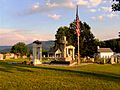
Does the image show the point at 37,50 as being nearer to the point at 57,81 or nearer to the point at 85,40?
the point at 57,81

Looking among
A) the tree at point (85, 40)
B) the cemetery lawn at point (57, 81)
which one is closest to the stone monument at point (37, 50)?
the cemetery lawn at point (57, 81)

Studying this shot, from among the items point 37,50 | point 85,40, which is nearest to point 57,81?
point 37,50

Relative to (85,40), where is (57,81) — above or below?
below

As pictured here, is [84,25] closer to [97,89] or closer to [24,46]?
[24,46]

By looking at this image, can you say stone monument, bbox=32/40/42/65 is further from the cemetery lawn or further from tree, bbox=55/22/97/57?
tree, bbox=55/22/97/57

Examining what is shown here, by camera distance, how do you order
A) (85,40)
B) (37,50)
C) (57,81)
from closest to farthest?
(57,81) < (37,50) < (85,40)

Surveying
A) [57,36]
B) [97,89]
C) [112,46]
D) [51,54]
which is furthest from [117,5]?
[112,46]

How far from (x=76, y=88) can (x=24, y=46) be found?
11344 centimetres

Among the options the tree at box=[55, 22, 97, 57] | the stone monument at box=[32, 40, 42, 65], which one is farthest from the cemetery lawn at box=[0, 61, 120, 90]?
the tree at box=[55, 22, 97, 57]

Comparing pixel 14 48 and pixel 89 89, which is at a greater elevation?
pixel 14 48

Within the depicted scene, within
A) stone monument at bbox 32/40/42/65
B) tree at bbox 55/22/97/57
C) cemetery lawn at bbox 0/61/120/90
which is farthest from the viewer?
tree at bbox 55/22/97/57

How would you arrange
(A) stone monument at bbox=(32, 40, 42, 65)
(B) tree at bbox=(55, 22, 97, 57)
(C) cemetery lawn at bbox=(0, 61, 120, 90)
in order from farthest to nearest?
(B) tree at bbox=(55, 22, 97, 57)
(A) stone monument at bbox=(32, 40, 42, 65)
(C) cemetery lawn at bbox=(0, 61, 120, 90)

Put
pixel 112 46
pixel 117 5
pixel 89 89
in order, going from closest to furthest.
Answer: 1. pixel 89 89
2. pixel 117 5
3. pixel 112 46

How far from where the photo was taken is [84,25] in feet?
277
